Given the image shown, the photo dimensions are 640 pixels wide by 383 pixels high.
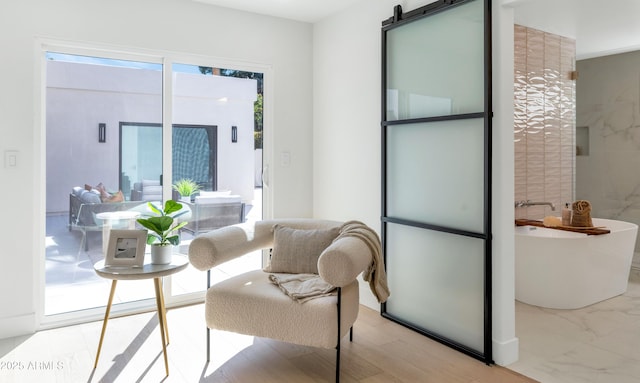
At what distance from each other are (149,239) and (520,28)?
11.9 feet

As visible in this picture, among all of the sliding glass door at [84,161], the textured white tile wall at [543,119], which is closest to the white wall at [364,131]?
the textured white tile wall at [543,119]

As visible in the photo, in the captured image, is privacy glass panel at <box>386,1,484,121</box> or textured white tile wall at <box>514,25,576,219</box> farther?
textured white tile wall at <box>514,25,576,219</box>

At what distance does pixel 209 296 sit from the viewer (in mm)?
2463

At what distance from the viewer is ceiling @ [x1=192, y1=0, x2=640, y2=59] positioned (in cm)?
347

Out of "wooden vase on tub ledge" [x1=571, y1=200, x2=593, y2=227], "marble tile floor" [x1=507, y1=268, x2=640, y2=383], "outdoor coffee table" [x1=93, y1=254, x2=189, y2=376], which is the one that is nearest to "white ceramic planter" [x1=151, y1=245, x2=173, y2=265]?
"outdoor coffee table" [x1=93, y1=254, x2=189, y2=376]

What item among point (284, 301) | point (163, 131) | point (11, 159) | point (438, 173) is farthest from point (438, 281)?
point (11, 159)

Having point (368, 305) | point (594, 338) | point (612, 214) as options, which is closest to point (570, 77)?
point (612, 214)

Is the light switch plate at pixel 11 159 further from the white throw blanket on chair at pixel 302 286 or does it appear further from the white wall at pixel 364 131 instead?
the white wall at pixel 364 131

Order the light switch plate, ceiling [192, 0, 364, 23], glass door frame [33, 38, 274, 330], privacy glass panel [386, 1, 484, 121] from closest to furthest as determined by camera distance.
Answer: privacy glass panel [386, 1, 484, 121] < the light switch plate < glass door frame [33, 38, 274, 330] < ceiling [192, 0, 364, 23]

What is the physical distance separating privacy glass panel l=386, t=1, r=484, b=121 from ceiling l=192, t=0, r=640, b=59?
0.28 meters

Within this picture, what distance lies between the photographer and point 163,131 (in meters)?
3.50

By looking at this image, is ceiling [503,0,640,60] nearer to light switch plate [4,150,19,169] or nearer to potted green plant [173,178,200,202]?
potted green plant [173,178,200,202]

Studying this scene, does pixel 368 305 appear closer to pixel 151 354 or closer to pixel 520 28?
pixel 151 354

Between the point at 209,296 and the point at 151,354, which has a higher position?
the point at 209,296
